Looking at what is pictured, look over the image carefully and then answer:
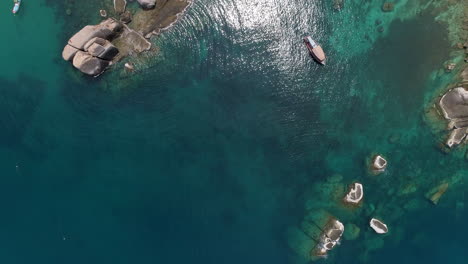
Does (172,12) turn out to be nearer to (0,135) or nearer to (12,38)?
(12,38)

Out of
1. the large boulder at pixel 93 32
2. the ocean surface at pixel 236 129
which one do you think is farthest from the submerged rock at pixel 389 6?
the large boulder at pixel 93 32

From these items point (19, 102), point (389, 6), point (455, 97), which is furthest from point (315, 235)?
point (19, 102)

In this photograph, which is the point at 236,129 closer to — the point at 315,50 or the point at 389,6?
the point at 315,50

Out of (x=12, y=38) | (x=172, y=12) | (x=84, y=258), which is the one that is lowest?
(x=84, y=258)

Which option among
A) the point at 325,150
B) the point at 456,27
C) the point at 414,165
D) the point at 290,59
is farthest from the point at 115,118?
the point at 456,27

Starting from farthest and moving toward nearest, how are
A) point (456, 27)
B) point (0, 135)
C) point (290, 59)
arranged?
1. point (0, 135)
2. point (290, 59)
3. point (456, 27)

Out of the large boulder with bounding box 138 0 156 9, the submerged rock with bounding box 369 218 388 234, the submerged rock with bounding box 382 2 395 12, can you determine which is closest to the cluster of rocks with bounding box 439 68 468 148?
the submerged rock with bounding box 382 2 395 12

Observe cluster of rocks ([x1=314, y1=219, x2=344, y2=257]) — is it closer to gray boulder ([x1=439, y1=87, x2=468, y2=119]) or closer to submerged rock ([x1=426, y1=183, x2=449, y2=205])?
submerged rock ([x1=426, y1=183, x2=449, y2=205])
